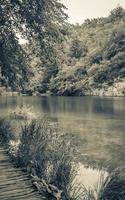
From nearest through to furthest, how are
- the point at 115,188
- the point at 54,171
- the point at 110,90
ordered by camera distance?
1. the point at 115,188
2. the point at 54,171
3. the point at 110,90

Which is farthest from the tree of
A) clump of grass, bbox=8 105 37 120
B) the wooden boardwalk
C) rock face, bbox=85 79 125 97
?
the wooden boardwalk

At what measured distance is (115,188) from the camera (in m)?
9.80

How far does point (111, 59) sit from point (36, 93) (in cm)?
2755

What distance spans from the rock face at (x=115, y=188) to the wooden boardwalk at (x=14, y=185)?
156 cm

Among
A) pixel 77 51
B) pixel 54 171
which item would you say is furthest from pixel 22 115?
pixel 77 51

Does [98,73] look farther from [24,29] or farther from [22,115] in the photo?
[24,29]

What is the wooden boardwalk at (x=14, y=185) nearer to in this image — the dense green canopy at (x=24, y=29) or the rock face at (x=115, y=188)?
the rock face at (x=115, y=188)

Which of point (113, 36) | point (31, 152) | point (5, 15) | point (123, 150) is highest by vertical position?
point (113, 36)

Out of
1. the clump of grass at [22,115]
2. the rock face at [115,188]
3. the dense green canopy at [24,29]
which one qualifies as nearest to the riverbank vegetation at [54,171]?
the rock face at [115,188]

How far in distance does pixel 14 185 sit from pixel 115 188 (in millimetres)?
2699

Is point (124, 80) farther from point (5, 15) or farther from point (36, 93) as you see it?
point (5, 15)

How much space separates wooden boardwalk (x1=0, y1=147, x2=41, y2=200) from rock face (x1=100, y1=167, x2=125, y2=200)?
156 centimetres

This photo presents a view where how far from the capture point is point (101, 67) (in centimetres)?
13750

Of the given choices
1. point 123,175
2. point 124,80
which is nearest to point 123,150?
point 123,175
